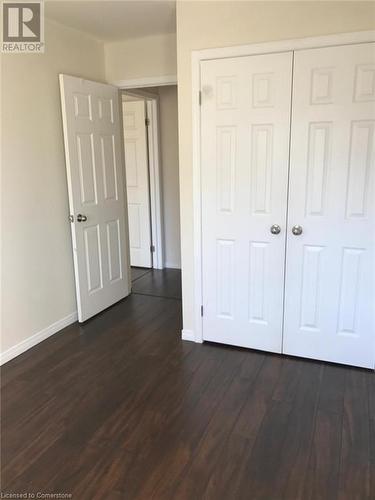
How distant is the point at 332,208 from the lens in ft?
8.46

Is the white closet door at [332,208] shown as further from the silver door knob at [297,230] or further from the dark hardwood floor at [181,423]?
the dark hardwood floor at [181,423]

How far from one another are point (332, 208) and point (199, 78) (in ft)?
4.07

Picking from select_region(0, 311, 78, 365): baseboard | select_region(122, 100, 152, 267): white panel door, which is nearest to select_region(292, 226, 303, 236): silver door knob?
select_region(0, 311, 78, 365): baseboard

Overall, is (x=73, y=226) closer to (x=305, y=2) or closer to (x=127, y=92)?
(x=127, y=92)

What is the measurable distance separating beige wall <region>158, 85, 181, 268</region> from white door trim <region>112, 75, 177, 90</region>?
1.10m

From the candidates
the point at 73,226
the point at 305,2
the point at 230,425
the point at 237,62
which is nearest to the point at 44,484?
the point at 230,425

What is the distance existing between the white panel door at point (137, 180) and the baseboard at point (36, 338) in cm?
177

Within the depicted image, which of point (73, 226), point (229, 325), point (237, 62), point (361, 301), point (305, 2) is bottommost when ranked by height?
point (229, 325)

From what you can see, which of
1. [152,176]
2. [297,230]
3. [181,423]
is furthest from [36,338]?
[152,176]

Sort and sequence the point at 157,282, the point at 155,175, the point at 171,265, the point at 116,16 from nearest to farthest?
1. the point at 116,16
2. the point at 157,282
3. the point at 155,175
4. the point at 171,265

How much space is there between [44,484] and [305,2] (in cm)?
294

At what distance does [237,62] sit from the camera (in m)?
2.62

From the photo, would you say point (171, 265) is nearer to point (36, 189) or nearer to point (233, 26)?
point (36, 189)

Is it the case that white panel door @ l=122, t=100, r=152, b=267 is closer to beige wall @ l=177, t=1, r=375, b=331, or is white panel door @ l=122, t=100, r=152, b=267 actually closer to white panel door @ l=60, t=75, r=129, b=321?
white panel door @ l=60, t=75, r=129, b=321
